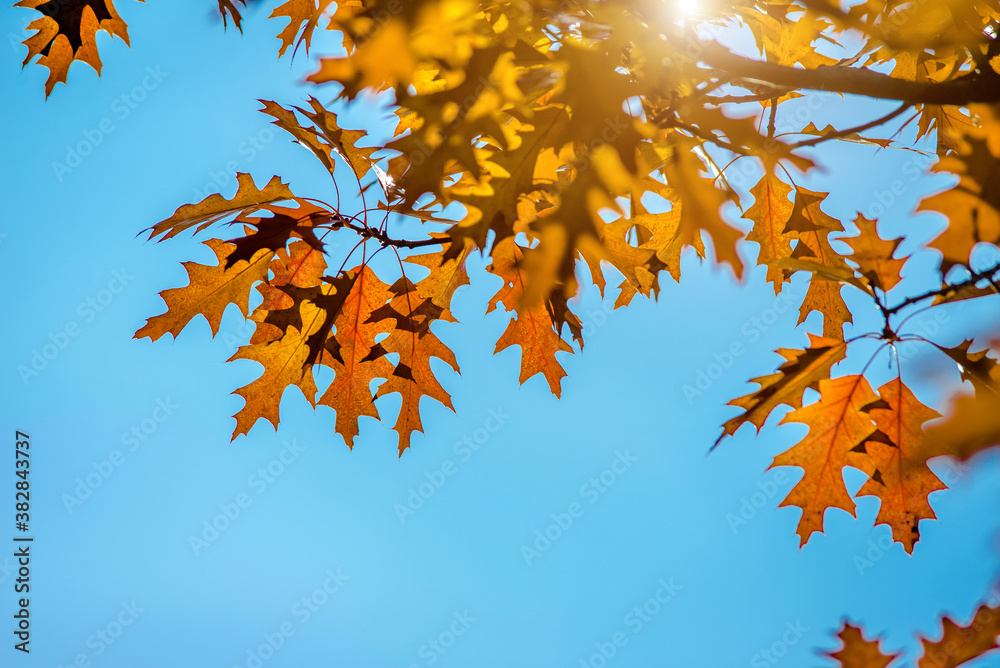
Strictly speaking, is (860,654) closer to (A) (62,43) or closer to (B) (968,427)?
(B) (968,427)

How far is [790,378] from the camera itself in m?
1.52

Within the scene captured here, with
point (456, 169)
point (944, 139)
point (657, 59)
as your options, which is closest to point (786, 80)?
point (657, 59)

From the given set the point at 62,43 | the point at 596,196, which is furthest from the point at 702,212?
the point at 62,43

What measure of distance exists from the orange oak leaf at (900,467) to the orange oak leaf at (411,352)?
1180 mm

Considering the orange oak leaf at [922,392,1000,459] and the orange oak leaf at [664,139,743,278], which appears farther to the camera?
the orange oak leaf at [664,139,743,278]

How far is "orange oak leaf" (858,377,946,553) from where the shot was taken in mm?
1602

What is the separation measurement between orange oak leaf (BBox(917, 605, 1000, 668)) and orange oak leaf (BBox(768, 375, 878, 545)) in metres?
0.51

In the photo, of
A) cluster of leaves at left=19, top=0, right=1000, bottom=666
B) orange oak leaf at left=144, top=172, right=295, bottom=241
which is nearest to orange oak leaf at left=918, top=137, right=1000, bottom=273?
cluster of leaves at left=19, top=0, right=1000, bottom=666

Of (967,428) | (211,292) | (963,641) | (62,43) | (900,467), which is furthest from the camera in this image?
(62,43)

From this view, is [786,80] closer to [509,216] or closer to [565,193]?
[565,193]

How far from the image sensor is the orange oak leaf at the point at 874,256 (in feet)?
4.79

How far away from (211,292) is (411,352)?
630 mm

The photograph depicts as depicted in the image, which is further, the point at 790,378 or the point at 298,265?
the point at 298,265

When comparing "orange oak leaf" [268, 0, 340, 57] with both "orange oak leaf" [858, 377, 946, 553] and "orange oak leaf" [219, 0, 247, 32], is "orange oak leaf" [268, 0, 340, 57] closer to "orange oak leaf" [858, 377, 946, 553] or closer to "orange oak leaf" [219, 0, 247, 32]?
"orange oak leaf" [219, 0, 247, 32]
